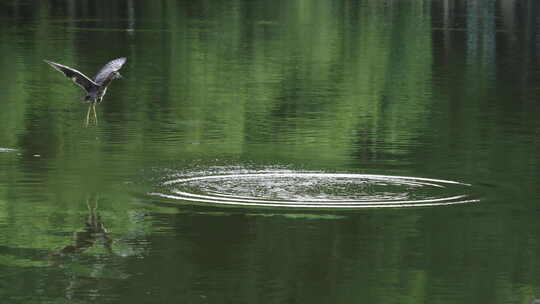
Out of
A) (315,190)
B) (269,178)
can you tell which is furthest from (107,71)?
(315,190)

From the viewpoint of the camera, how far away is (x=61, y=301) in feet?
45.2

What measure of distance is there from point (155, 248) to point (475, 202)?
5.11 metres

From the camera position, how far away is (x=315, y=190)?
2069 centimetres

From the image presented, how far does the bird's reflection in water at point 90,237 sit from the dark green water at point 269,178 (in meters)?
0.05

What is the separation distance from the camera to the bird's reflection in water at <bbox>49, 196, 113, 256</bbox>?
16391mm

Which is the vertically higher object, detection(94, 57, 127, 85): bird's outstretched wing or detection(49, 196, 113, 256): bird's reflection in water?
detection(94, 57, 127, 85): bird's outstretched wing

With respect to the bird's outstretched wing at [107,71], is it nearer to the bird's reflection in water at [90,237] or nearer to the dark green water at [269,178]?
the dark green water at [269,178]

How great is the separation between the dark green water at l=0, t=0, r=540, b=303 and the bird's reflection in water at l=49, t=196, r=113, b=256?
5cm

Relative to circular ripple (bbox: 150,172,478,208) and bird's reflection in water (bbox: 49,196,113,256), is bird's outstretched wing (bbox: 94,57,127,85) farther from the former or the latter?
bird's reflection in water (bbox: 49,196,113,256)

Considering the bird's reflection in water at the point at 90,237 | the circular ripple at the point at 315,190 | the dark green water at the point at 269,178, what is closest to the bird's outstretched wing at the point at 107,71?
the dark green water at the point at 269,178

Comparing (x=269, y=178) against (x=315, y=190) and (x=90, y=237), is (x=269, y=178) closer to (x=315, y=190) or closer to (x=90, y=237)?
(x=315, y=190)

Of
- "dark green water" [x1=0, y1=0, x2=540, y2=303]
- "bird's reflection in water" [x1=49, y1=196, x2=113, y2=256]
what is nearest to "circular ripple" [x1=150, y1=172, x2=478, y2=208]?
"dark green water" [x1=0, y1=0, x2=540, y2=303]

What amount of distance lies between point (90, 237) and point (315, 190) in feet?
13.8

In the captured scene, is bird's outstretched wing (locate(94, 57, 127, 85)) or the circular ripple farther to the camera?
bird's outstretched wing (locate(94, 57, 127, 85))
